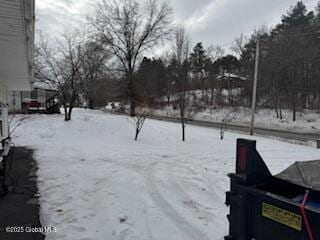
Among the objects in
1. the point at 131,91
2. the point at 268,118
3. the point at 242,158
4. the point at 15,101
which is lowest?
the point at 268,118

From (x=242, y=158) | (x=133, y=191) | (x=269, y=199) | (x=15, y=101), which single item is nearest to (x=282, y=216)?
(x=269, y=199)

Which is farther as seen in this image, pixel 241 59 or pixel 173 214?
pixel 241 59

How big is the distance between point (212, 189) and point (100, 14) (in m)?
25.5

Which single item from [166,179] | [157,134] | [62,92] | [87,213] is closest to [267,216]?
[87,213]

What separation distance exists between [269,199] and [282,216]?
0.44ft

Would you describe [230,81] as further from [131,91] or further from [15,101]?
[15,101]

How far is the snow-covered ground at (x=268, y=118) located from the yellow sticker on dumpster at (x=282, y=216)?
21.9 m

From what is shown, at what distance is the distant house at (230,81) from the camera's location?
35.5 m

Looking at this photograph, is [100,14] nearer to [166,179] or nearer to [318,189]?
[166,179]

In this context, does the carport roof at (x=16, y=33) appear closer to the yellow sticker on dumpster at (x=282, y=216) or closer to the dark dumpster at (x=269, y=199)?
the dark dumpster at (x=269, y=199)

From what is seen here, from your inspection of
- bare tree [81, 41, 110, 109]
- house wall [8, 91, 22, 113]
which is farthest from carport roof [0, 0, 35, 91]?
house wall [8, 91, 22, 113]

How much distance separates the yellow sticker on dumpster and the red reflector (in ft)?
1.04

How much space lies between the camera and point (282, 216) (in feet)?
5.96

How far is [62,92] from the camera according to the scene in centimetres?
1538
